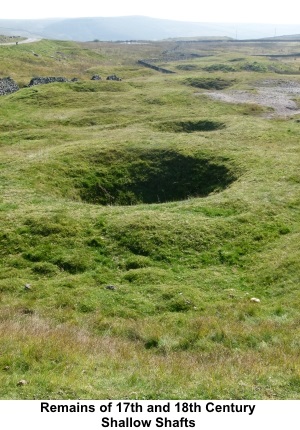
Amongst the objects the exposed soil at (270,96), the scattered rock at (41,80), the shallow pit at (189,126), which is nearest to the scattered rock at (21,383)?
the shallow pit at (189,126)

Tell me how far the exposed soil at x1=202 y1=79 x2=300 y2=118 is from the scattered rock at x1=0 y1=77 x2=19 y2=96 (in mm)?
36260

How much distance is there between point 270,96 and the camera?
8156cm

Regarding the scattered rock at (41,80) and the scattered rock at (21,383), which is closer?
the scattered rock at (21,383)

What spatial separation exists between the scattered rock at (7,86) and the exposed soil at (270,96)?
36260mm

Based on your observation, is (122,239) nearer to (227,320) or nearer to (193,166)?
(227,320)

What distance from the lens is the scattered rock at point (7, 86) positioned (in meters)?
81.1

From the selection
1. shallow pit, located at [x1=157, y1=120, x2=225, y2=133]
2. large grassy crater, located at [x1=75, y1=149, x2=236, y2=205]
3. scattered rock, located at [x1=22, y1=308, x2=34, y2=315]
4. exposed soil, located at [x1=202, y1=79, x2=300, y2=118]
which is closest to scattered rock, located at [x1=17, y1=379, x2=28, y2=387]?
scattered rock, located at [x1=22, y1=308, x2=34, y2=315]

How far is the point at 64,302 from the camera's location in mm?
22203

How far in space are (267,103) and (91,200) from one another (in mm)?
47194

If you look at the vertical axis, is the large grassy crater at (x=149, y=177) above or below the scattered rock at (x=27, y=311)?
above

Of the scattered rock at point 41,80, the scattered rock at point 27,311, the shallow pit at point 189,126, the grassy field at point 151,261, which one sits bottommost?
the scattered rock at point 27,311

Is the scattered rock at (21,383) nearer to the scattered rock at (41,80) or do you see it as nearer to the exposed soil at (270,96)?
the exposed soil at (270,96)

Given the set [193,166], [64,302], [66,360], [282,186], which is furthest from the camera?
[193,166]

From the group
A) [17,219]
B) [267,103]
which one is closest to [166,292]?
[17,219]
